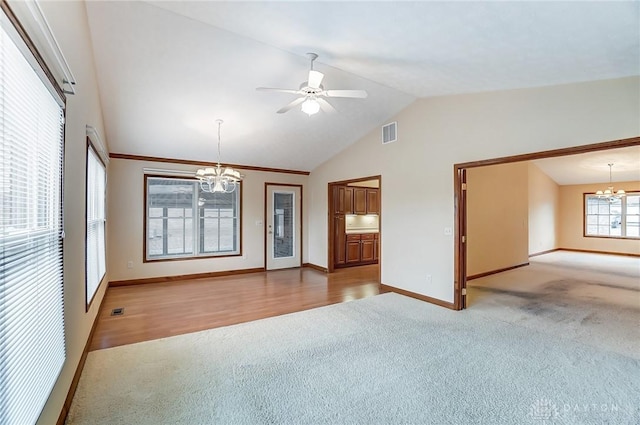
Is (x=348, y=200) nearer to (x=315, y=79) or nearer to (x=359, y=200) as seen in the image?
(x=359, y=200)

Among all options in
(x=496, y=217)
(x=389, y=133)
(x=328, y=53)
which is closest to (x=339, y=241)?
(x=389, y=133)

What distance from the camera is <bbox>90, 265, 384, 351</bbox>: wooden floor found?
3.72 meters

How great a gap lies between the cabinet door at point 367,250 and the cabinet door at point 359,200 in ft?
2.78

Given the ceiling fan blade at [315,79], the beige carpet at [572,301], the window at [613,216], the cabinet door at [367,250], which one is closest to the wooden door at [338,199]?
the cabinet door at [367,250]

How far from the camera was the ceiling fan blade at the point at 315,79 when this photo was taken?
2.98m

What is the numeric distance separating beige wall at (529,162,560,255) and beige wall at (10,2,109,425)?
1094 cm

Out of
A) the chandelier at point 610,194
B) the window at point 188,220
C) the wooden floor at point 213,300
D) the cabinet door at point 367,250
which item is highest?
the chandelier at point 610,194

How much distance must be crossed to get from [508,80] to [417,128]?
1582 mm

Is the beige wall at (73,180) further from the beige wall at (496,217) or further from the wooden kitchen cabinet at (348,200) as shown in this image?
the beige wall at (496,217)

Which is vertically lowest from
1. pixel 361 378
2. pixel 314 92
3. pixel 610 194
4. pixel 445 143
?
pixel 361 378

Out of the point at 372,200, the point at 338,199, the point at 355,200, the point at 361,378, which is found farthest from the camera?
the point at 372,200

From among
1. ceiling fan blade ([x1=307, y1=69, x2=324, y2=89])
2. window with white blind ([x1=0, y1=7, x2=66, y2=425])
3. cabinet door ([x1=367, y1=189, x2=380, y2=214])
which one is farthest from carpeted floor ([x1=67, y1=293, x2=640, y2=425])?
cabinet door ([x1=367, y1=189, x2=380, y2=214])

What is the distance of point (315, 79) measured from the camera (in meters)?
3.04

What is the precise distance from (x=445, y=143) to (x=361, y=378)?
356 cm
